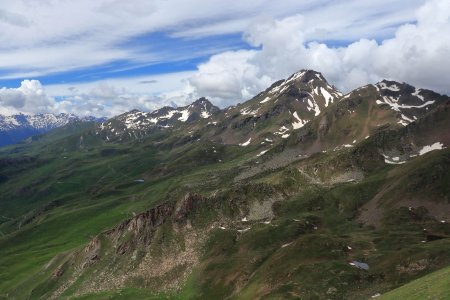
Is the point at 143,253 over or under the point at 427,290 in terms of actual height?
under

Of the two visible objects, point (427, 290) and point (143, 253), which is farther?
point (143, 253)

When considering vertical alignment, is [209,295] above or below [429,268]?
below

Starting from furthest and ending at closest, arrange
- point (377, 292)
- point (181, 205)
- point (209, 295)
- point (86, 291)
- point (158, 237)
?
point (181, 205) → point (158, 237) → point (86, 291) → point (209, 295) → point (377, 292)

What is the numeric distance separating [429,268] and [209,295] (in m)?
58.5

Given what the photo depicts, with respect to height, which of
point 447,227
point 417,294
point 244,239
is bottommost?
point 447,227

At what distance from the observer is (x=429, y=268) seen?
99.4 meters

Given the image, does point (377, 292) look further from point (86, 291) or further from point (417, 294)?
point (86, 291)

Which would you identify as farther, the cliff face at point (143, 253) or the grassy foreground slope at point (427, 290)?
the cliff face at point (143, 253)

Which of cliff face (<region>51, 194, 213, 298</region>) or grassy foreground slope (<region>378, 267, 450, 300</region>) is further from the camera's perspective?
cliff face (<region>51, 194, 213, 298</region>)

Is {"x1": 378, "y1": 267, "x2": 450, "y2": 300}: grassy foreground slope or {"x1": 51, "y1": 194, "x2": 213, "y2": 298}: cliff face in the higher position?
{"x1": 378, "y1": 267, "x2": 450, "y2": 300}: grassy foreground slope

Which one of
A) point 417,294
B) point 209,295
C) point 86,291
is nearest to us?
point 417,294

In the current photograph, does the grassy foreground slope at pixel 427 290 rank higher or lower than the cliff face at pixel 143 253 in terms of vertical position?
higher

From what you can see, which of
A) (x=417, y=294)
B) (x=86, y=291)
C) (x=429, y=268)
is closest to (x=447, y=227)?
(x=429, y=268)

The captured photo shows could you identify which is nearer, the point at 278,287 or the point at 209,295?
the point at 278,287
